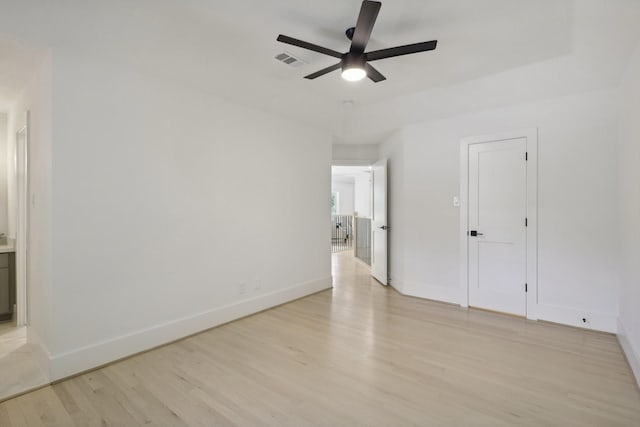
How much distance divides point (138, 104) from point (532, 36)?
354 cm

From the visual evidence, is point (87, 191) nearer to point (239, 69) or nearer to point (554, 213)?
point (239, 69)

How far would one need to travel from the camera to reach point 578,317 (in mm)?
3533

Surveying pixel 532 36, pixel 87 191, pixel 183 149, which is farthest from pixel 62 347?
pixel 532 36

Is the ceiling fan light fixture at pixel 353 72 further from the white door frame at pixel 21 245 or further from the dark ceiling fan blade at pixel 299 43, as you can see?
the white door frame at pixel 21 245

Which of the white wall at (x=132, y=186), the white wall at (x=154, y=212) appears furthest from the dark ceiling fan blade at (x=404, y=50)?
the white wall at (x=154, y=212)

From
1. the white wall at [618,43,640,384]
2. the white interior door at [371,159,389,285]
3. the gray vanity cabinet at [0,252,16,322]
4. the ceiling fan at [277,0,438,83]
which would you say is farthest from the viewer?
the white interior door at [371,159,389,285]

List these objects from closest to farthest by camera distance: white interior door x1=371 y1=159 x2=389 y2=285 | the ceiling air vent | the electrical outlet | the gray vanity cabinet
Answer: the ceiling air vent < the gray vanity cabinet < the electrical outlet < white interior door x1=371 y1=159 x2=389 y2=285

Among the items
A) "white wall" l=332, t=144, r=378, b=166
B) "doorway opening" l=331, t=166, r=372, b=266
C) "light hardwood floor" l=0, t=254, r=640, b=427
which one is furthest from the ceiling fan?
"doorway opening" l=331, t=166, r=372, b=266

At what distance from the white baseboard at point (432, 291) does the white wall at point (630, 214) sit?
1653mm

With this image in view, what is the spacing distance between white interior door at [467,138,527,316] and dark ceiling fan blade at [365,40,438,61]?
2260mm

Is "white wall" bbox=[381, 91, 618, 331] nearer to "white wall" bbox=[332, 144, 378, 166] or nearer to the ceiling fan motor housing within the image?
"white wall" bbox=[332, 144, 378, 166]

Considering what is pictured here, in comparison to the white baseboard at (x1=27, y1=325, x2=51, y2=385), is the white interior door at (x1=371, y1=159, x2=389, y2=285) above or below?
above

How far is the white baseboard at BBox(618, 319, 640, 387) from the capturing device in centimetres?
244

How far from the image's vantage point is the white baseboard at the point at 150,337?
8.21 ft
